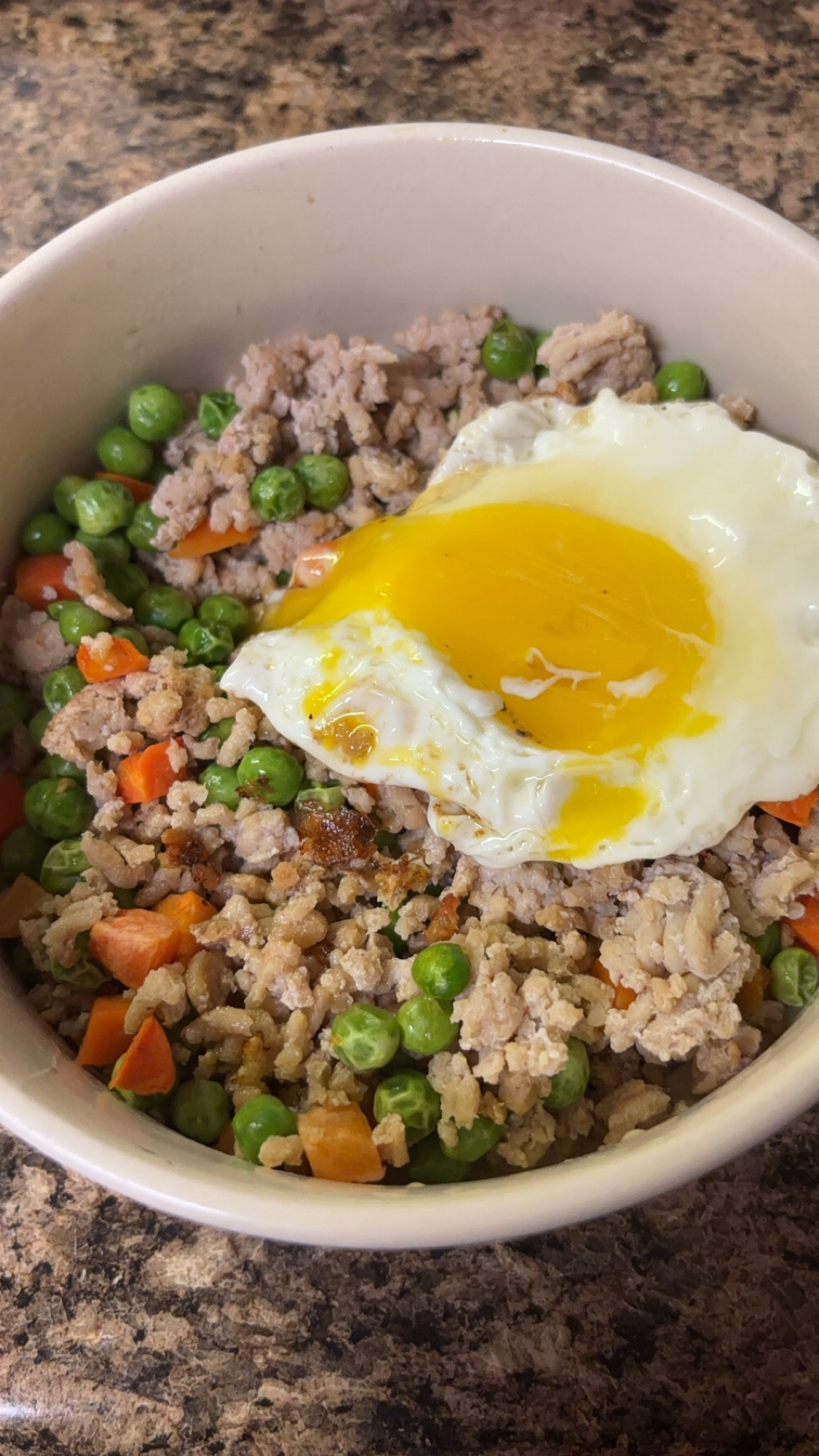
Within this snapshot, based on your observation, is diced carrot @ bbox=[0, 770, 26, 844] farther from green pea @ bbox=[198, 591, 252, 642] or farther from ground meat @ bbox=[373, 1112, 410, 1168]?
ground meat @ bbox=[373, 1112, 410, 1168]

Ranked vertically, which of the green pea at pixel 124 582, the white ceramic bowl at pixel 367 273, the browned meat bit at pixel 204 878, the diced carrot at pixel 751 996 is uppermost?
the white ceramic bowl at pixel 367 273

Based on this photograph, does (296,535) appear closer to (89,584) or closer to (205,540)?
(205,540)

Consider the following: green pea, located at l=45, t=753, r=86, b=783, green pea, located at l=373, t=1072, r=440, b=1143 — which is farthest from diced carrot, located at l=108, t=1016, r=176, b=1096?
green pea, located at l=45, t=753, r=86, b=783

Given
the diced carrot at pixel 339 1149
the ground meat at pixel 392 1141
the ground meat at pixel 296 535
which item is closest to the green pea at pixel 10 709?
the ground meat at pixel 296 535

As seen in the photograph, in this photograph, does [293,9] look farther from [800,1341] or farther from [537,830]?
[800,1341]

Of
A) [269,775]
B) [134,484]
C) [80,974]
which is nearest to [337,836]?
[269,775]

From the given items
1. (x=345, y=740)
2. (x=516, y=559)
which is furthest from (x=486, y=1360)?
(x=516, y=559)

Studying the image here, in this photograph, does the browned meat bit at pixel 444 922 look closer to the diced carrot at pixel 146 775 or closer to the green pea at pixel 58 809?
the diced carrot at pixel 146 775
